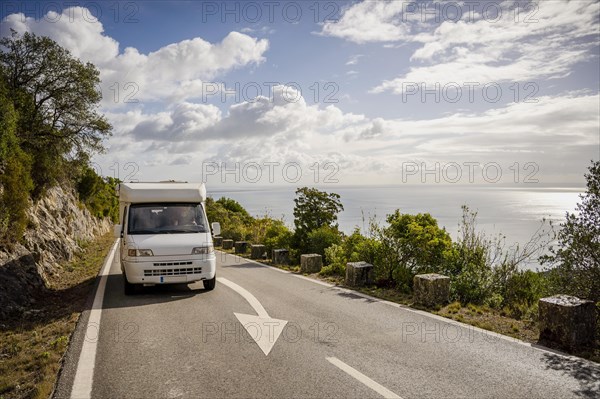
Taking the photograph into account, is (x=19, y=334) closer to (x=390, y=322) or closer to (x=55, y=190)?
(x=390, y=322)

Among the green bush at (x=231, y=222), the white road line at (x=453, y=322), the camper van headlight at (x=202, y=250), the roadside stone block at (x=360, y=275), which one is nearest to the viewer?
the white road line at (x=453, y=322)

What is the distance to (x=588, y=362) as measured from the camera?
509 cm

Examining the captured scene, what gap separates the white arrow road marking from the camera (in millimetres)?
5867

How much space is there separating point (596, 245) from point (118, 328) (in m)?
7.99

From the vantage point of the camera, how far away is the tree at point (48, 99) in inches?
725

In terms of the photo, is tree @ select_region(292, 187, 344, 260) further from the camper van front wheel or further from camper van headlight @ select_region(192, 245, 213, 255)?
camper van headlight @ select_region(192, 245, 213, 255)

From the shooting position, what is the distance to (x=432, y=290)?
7.99 m

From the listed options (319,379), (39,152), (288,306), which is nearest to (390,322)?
(288,306)

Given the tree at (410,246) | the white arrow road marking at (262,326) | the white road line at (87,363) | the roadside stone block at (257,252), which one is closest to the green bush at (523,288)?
the tree at (410,246)

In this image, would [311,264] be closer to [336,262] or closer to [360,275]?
[336,262]

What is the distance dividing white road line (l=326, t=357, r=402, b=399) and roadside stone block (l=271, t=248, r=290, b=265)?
9.70 metres

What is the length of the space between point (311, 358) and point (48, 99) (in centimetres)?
2085

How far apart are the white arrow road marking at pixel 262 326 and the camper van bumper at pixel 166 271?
1.62 m

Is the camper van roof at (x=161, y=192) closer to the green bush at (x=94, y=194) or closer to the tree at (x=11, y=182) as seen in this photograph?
the tree at (x=11, y=182)
